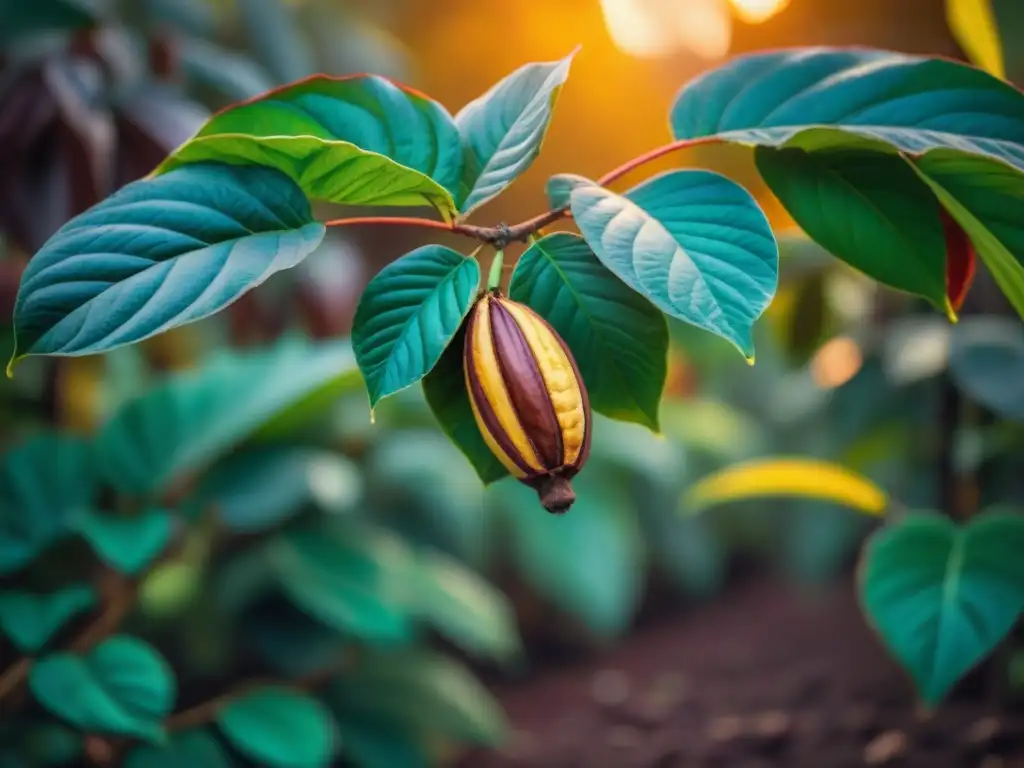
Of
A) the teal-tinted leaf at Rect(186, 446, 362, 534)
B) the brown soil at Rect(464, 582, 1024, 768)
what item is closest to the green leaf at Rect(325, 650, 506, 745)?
the brown soil at Rect(464, 582, 1024, 768)

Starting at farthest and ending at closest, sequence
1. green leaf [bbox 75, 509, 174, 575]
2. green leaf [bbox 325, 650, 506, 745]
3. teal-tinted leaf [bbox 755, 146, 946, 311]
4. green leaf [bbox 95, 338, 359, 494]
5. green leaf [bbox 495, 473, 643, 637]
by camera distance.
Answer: green leaf [bbox 495, 473, 643, 637], green leaf [bbox 325, 650, 506, 745], green leaf [bbox 95, 338, 359, 494], green leaf [bbox 75, 509, 174, 575], teal-tinted leaf [bbox 755, 146, 946, 311]

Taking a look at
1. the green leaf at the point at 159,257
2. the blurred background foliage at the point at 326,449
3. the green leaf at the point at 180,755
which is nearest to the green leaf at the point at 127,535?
the blurred background foliage at the point at 326,449

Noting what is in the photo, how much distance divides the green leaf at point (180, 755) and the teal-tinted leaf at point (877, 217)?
806mm

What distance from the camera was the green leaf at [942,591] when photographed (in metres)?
0.61

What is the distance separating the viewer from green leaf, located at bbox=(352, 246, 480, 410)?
40 centimetres

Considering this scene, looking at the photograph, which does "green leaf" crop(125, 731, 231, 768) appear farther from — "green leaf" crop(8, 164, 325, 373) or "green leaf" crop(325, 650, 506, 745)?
"green leaf" crop(8, 164, 325, 373)

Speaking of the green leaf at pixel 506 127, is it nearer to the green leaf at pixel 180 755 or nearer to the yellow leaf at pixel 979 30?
the yellow leaf at pixel 979 30

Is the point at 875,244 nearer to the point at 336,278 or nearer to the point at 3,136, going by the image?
the point at 3,136

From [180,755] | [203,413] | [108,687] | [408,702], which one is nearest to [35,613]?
[108,687]

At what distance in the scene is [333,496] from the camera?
108cm

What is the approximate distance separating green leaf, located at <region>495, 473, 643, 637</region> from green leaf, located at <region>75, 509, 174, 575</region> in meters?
0.77

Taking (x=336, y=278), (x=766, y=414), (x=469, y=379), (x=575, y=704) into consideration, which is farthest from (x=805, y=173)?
(x=766, y=414)

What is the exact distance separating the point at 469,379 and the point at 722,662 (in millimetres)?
1292

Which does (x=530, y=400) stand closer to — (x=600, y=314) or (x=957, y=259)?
(x=600, y=314)
